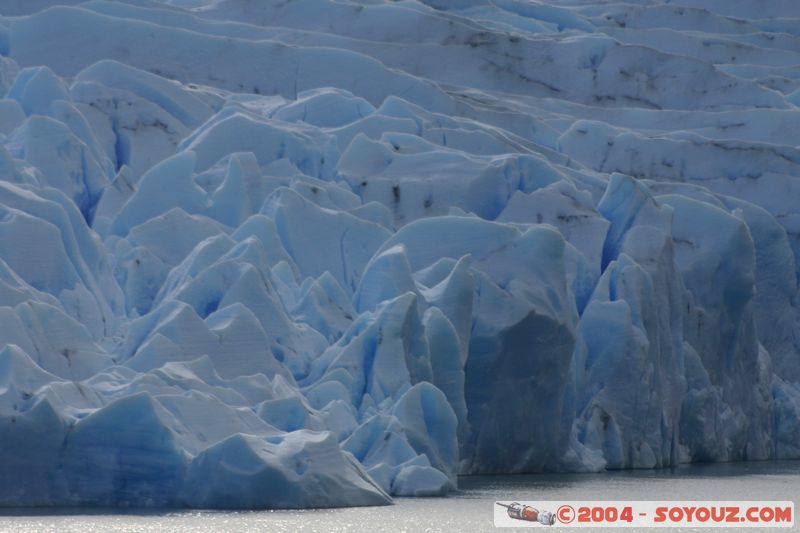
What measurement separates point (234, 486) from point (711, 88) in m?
18.8

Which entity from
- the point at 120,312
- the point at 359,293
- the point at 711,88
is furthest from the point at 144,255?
the point at 711,88

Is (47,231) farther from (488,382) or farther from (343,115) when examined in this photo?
(343,115)

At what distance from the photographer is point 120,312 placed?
18.0 m

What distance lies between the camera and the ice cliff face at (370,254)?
49.2 ft

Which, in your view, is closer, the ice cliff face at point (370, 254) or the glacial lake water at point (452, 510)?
the glacial lake water at point (452, 510)

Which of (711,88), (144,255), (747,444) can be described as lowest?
(747,444)

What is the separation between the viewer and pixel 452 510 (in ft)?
49.1

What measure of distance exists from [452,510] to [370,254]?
5.38m

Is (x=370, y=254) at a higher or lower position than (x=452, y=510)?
higher

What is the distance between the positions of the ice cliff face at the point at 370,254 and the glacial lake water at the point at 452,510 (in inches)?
17.3

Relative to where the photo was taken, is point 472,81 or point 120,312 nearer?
point 120,312

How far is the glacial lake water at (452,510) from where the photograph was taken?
13.0 metres

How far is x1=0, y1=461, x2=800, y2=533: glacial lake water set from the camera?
13.0 m

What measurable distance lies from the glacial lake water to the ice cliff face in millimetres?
440
